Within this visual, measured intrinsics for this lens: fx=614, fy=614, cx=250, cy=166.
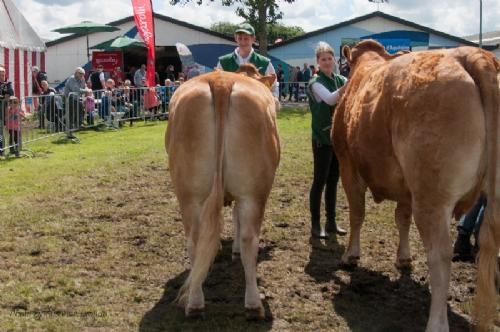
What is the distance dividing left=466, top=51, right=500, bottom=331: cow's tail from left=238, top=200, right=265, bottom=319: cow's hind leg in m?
1.43

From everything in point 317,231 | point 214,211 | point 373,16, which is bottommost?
point 317,231

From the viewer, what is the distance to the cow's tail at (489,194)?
11.8ft

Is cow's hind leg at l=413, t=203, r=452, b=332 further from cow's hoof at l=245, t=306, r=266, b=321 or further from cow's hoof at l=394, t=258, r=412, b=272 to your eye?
cow's hoof at l=394, t=258, r=412, b=272

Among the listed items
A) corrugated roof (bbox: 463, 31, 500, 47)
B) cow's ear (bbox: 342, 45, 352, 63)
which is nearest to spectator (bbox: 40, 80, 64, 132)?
cow's ear (bbox: 342, 45, 352, 63)

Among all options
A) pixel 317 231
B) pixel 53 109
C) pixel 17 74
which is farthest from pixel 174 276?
pixel 17 74

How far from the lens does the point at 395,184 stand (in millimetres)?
4352

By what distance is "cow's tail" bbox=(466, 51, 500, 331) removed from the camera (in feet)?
11.8

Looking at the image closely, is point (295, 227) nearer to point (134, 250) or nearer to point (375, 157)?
point (134, 250)

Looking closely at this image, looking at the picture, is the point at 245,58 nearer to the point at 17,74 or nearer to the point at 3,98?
the point at 3,98

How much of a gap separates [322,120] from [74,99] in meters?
10.1

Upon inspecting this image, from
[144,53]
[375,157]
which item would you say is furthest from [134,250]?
[144,53]

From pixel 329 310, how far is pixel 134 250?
216 centimetres

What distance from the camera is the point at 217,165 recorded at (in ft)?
13.4

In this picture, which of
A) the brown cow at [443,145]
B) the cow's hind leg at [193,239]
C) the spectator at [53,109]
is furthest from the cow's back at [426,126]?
the spectator at [53,109]
